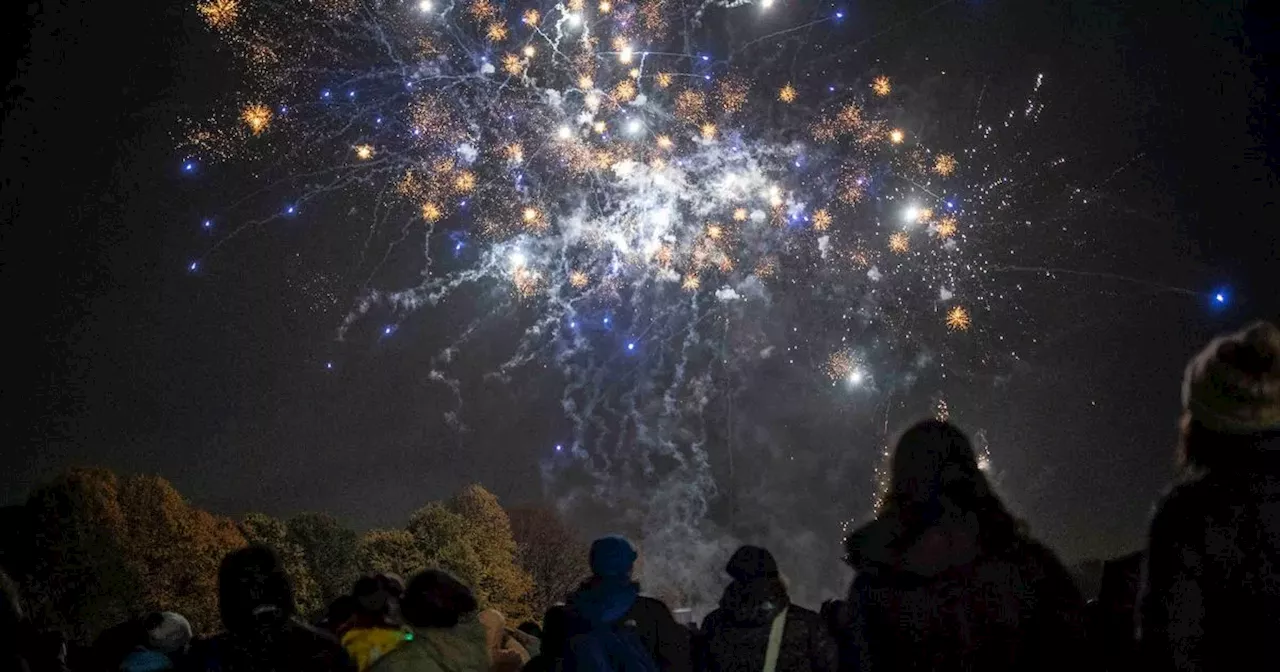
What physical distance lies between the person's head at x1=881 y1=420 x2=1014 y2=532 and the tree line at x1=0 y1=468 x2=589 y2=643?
32191mm

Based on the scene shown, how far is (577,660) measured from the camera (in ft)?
16.8

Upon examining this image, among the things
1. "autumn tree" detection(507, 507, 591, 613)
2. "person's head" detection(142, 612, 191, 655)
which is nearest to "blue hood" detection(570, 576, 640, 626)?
"person's head" detection(142, 612, 191, 655)

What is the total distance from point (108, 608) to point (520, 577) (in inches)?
945

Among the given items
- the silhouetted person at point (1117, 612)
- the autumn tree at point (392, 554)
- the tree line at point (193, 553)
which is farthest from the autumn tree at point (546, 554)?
the silhouetted person at point (1117, 612)

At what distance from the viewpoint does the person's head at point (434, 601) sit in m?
5.16

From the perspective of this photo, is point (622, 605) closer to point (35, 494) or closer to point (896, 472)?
point (896, 472)

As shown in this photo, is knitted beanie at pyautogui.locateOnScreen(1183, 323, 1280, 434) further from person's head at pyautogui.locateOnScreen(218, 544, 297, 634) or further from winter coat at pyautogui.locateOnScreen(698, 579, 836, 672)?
person's head at pyautogui.locateOnScreen(218, 544, 297, 634)

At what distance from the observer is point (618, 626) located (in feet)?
17.7

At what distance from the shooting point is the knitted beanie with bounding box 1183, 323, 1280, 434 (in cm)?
337

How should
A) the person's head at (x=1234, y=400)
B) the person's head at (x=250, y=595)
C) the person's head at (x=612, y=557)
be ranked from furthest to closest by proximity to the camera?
the person's head at (x=612, y=557) → the person's head at (x=250, y=595) → the person's head at (x=1234, y=400)

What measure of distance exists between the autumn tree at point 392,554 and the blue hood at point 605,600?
52.4m

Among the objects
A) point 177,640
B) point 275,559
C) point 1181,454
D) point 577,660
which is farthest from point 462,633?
point 1181,454

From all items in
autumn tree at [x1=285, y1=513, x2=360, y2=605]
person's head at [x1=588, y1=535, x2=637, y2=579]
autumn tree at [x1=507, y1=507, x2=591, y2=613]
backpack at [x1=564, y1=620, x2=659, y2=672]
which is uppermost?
autumn tree at [x1=507, y1=507, x2=591, y2=613]

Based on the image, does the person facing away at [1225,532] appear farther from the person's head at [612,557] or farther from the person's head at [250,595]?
the person's head at [250,595]
